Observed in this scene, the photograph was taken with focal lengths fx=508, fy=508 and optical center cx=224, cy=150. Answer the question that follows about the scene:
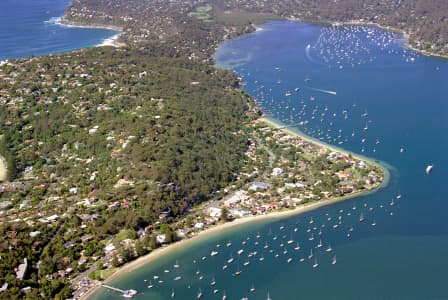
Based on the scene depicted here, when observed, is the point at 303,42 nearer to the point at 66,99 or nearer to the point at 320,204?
the point at 66,99

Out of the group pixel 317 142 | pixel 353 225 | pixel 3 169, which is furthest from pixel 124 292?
pixel 317 142

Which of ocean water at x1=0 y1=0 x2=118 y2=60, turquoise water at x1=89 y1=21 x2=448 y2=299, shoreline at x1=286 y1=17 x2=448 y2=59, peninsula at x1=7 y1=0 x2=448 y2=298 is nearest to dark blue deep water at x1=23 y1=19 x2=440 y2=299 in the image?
turquoise water at x1=89 y1=21 x2=448 y2=299

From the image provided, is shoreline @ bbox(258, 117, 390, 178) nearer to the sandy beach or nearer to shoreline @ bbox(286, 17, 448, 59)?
the sandy beach

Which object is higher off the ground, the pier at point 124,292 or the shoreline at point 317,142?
the shoreline at point 317,142

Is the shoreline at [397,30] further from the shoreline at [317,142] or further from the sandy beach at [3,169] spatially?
the sandy beach at [3,169]

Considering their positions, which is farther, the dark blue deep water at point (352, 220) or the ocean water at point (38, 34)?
the ocean water at point (38, 34)

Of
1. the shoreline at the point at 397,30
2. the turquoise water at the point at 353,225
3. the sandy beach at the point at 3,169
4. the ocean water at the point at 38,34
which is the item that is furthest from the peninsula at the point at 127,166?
the shoreline at the point at 397,30
